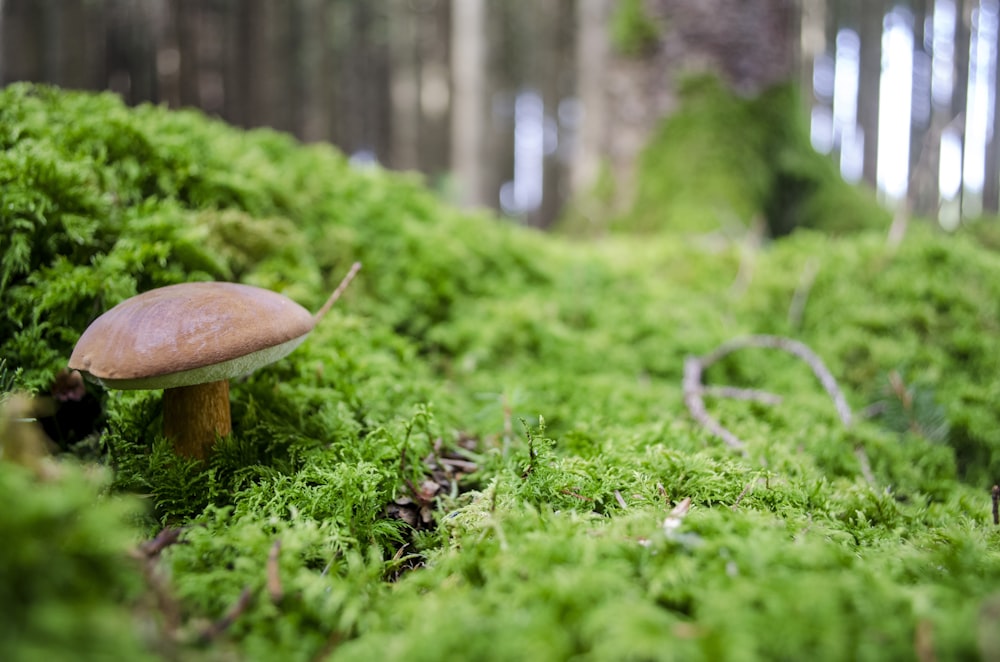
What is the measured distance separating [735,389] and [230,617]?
2067 mm

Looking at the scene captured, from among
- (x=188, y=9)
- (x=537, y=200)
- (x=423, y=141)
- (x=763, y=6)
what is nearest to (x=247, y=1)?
(x=188, y=9)

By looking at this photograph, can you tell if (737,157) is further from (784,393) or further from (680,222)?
(784,393)

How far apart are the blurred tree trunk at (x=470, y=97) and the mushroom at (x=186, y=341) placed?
27.8ft

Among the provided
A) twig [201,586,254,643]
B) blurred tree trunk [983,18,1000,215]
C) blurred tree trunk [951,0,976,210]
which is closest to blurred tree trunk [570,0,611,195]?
twig [201,586,254,643]

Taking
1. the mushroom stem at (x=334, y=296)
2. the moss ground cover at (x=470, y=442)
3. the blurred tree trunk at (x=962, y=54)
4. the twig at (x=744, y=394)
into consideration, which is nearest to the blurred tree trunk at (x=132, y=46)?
the moss ground cover at (x=470, y=442)

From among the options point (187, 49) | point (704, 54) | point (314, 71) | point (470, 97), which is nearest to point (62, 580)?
point (704, 54)

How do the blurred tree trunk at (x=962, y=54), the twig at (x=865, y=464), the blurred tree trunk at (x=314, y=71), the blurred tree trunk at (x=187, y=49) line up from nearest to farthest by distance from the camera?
1. the twig at (x=865, y=464)
2. the blurred tree trunk at (x=187, y=49)
3. the blurred tree trunk at (x=314, y=71)
4. the blurred tree trunk at (x=962, y=54)

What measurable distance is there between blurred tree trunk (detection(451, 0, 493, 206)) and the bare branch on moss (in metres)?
7.46

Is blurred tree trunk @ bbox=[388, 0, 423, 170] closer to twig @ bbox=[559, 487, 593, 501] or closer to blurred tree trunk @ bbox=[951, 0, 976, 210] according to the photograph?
twig @ bbox=[559, 487, 593, 501]

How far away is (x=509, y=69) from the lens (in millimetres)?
24172

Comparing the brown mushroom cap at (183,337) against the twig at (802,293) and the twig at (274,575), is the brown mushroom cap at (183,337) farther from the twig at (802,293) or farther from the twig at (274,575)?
the twig at (802,293)

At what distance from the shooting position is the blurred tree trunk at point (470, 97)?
32.6 ft

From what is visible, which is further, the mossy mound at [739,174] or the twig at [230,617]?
the mossy mound at [739,174]

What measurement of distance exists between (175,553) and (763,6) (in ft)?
20.2
